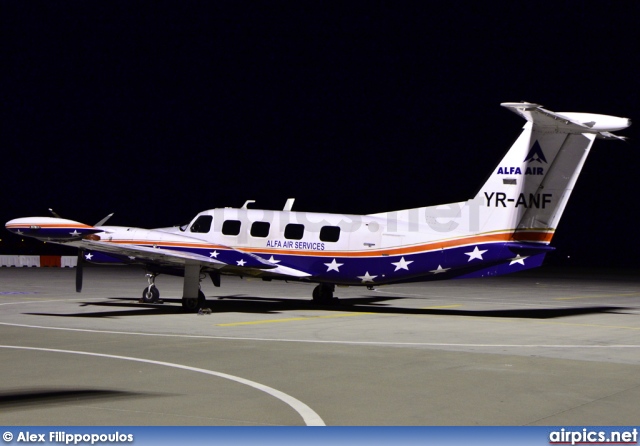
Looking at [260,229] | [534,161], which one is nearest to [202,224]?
[260,229]

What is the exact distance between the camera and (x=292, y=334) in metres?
18.2

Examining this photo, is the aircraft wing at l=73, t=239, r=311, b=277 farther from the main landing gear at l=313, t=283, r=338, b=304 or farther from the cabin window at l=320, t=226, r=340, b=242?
the main landing gear at l=313, t=283, r=338, b=304

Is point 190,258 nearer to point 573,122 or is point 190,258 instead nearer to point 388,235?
point 388,235

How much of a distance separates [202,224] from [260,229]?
1.89m

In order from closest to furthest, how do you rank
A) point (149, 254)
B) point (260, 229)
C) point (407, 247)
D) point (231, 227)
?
point (149, 254), point (407, 247), point (260, 229), point (231, 227)

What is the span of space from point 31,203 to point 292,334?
73.5 m

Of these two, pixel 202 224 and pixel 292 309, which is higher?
pixel 202 224

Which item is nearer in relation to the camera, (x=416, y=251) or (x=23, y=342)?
(x=23, y=342)

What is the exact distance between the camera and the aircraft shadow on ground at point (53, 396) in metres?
9.97

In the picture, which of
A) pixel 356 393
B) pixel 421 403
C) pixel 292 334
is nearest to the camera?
pixel 421 403

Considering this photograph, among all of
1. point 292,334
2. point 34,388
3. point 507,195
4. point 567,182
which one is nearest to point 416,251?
point 507,195

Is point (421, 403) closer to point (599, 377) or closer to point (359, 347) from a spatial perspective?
point (599, 377)

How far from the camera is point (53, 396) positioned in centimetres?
1039

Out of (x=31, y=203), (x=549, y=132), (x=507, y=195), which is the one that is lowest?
(x=31, y=203)
